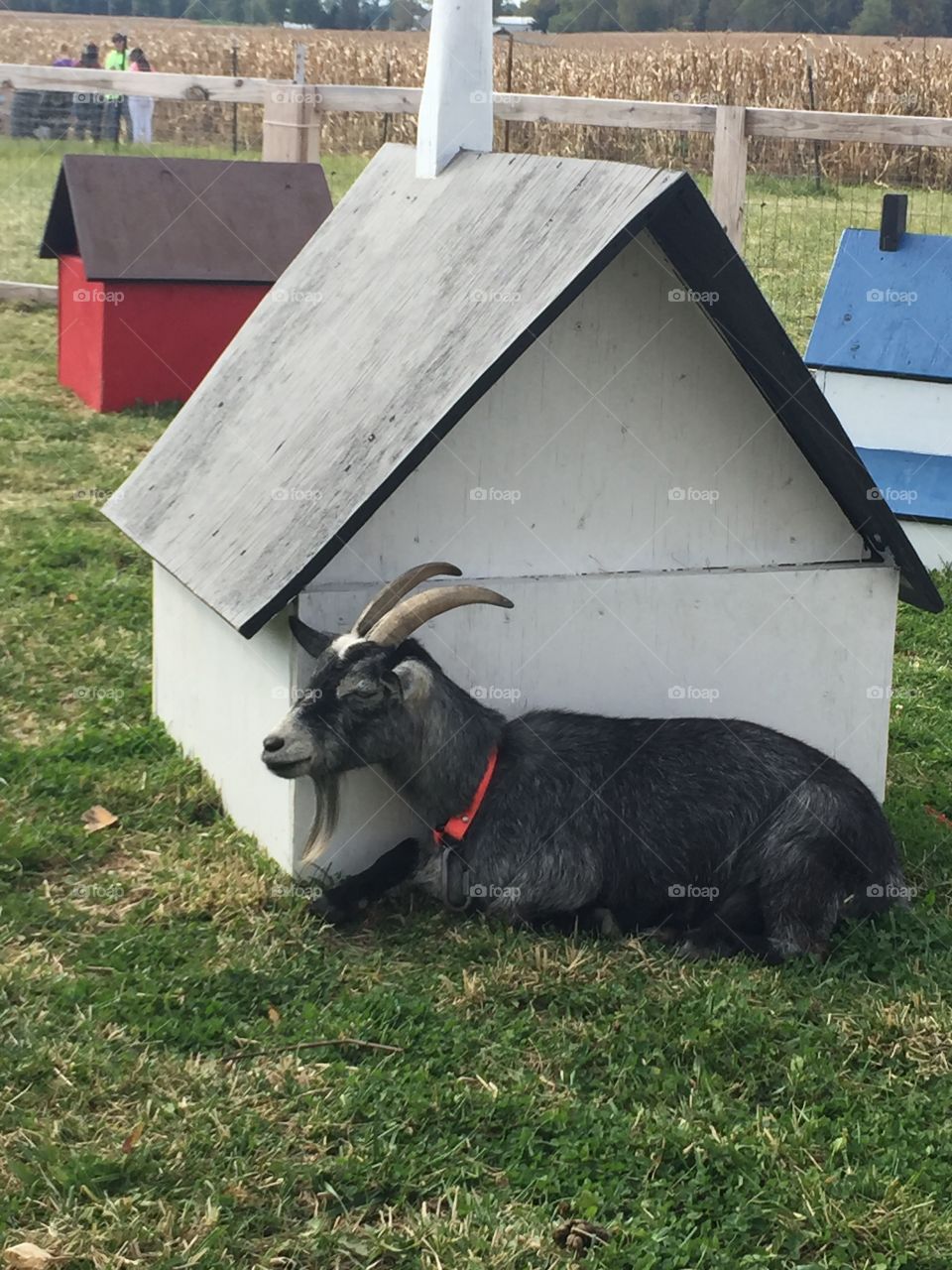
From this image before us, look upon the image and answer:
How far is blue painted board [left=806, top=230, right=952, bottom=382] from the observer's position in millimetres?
8680

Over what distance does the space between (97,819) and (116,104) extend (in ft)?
75.6

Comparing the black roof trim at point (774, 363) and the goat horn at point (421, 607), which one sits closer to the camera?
the goat horn at point (421, 607)

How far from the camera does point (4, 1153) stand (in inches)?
147

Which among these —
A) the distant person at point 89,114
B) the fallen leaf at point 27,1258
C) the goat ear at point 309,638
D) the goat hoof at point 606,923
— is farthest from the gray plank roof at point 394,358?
the distant person at point 89,114

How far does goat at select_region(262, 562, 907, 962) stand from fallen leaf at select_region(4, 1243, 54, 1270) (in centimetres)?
167

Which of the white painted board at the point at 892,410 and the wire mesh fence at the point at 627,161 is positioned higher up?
the wire mesh fence at the point at 627,161

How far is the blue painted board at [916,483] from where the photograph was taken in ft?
28.2

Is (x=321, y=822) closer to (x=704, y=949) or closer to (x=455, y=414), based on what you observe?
(x=704, y=949)

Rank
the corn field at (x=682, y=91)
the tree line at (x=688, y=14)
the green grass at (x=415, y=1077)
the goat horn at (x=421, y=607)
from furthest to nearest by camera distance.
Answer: the tree line at (x=688, y=14)
the corn field at (x=682, y=91)
the goat horn at (x=421, y=607)
the green grass at (x=415, y=1077)

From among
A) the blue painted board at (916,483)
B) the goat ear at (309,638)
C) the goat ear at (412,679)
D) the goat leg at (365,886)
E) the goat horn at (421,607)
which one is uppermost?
the goat horn at (421,607)

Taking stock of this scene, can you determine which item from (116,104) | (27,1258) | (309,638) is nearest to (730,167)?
(309,638)

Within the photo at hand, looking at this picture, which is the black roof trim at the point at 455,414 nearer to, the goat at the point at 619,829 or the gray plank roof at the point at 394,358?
the gray plank roof at the point at 394,358

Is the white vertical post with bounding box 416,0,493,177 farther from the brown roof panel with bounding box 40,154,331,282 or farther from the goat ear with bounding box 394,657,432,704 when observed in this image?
the brown roof panel with bounding box 40,154,331,282

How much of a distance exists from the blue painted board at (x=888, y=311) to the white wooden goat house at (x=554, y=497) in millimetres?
3314
